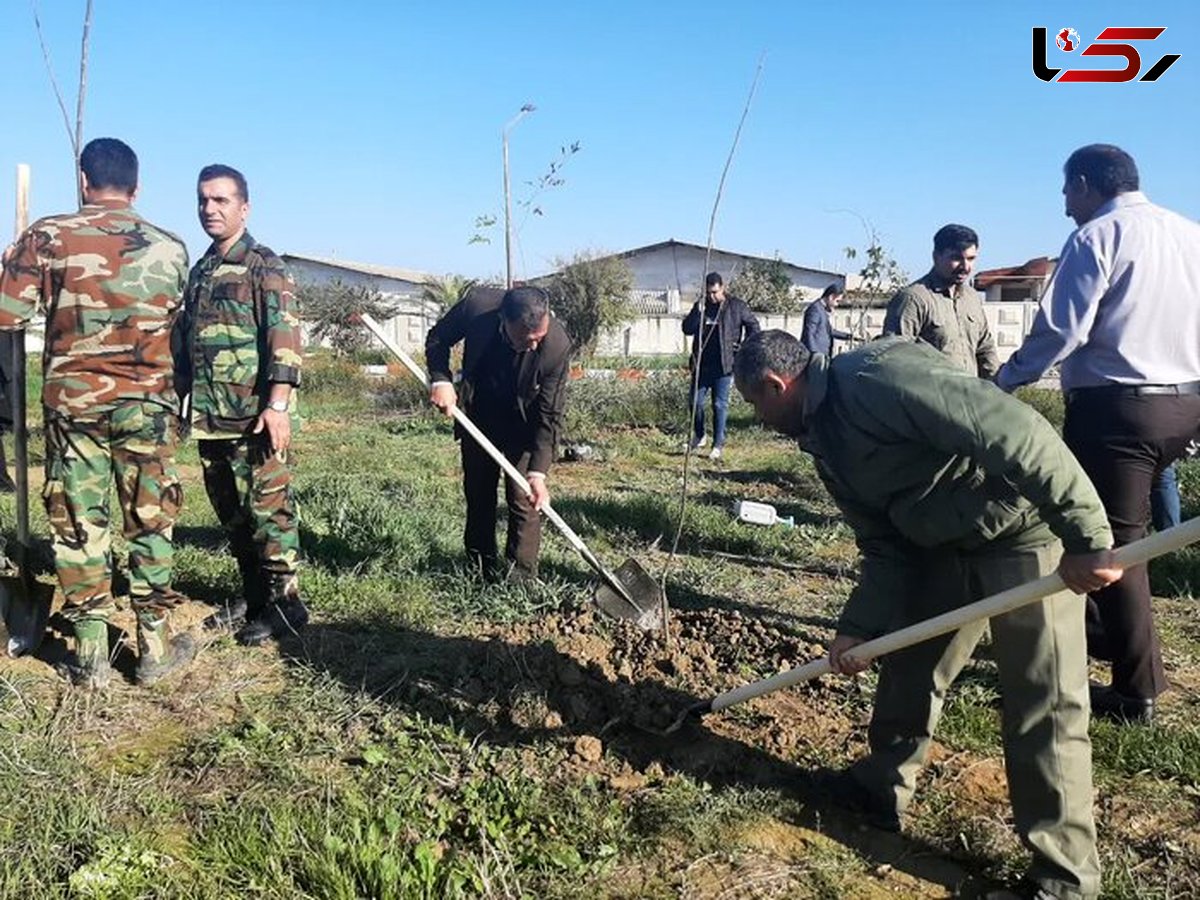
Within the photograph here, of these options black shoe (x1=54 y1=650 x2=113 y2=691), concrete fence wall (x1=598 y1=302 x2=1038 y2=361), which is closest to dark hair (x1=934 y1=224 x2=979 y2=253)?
black shoe (x1=54 y1=650 x2=113 y2=691)

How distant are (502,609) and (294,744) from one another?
52.5 inches

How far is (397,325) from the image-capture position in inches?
1134

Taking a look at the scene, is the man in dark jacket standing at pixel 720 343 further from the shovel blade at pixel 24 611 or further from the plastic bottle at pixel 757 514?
the shovel blade at pixel 24 611

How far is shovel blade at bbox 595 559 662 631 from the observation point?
4023mm

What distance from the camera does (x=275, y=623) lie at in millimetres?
4082

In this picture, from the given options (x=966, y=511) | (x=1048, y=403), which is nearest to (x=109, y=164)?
(x=966, y=511)

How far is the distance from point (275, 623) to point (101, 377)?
4.22ft

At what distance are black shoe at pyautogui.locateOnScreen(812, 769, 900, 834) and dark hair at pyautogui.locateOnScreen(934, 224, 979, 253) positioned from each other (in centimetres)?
266

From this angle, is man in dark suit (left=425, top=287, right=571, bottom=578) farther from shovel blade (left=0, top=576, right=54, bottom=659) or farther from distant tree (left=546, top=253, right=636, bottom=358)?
distant tree (left=546, top=253, right=636, bottom=358)

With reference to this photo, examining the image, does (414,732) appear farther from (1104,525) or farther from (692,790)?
(1104,525)

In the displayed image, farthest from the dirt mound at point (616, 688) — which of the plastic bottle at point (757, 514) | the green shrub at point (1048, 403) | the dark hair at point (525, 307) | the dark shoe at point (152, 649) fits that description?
the green shrub at point (1048, 403)

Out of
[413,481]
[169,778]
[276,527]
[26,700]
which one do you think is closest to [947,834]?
[169,778]

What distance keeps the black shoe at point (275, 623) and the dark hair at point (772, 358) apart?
8.30ft

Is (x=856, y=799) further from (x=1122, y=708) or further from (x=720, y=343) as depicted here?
(x=720, y=343)
